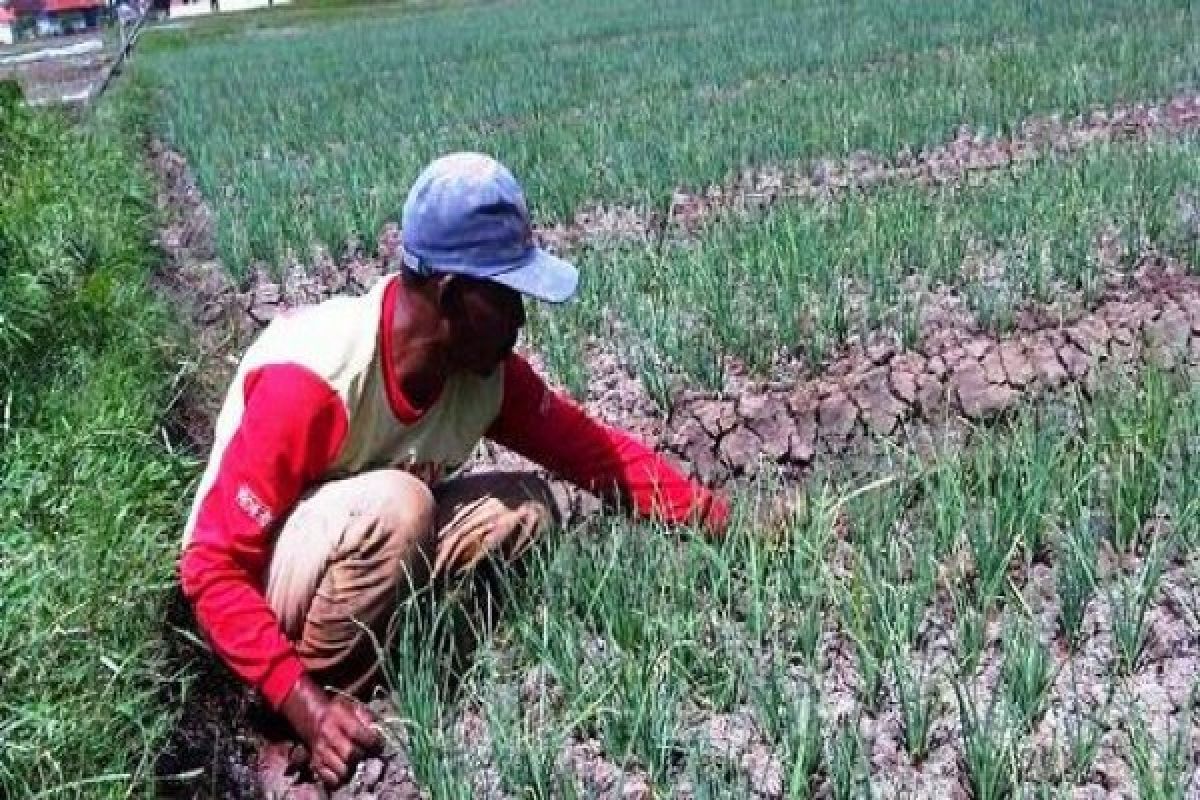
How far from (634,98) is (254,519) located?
25.7ft

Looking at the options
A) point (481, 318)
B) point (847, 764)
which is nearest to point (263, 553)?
point (481, 318)

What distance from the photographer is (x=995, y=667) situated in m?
2.21

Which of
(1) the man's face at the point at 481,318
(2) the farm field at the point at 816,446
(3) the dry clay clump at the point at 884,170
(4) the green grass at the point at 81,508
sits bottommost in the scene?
(3) the dry clay clump at the point at 884,170

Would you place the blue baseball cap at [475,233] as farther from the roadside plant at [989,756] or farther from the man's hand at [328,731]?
the roadside plant at [989,756]

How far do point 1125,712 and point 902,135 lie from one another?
501 centimetres

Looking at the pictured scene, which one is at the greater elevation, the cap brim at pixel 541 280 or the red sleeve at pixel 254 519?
the cap brim at pixel 541 280

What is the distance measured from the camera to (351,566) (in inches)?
93.0

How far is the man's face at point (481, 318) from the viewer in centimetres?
216

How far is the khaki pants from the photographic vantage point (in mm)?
2334

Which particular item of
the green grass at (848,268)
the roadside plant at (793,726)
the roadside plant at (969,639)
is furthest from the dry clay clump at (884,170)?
the roadside plant at (793,726)

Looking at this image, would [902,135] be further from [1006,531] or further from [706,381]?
[1006,531]

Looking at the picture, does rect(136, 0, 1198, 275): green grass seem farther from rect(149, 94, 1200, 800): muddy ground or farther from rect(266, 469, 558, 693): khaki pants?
Answer: rect(266, 469, 558, 693): khaki pants

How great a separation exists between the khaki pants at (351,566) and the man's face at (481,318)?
31 centimetres

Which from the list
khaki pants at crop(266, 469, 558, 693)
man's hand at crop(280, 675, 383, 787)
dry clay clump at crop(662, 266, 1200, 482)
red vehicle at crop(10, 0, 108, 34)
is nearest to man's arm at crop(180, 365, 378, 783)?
man's hand at crop(280, 675, 383, 787)
